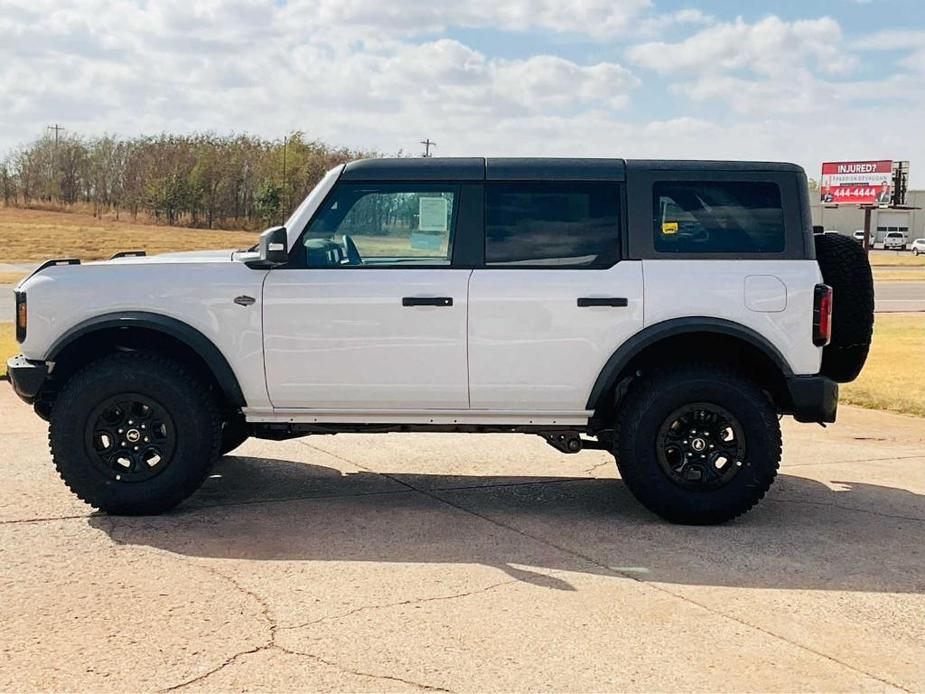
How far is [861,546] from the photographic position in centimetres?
584

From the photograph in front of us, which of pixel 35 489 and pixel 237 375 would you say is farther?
pixel 35 489

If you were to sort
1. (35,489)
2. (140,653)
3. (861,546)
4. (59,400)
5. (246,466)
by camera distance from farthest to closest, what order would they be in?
(246,466)
(35,489)
(59,400)
(861,546)
(140,653)

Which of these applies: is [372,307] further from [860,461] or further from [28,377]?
[860,461]

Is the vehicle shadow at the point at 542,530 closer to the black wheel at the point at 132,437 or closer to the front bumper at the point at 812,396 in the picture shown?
the black wheel at the point at 132,437

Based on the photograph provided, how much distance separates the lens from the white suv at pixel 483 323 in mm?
6125

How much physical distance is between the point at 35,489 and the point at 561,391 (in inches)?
131

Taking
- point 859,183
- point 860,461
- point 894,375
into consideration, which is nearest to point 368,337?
point 860,461

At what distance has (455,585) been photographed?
16.5 feet

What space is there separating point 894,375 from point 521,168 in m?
7.98

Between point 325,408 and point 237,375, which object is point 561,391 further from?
point 237,375

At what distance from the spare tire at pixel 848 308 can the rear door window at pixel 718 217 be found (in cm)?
45

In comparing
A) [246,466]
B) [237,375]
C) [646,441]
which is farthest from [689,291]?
[246,466]

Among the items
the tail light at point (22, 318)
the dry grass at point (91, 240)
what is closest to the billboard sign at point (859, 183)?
the dry grass at point (91, 240)

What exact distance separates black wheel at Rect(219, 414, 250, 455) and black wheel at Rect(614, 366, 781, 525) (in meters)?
2.33
